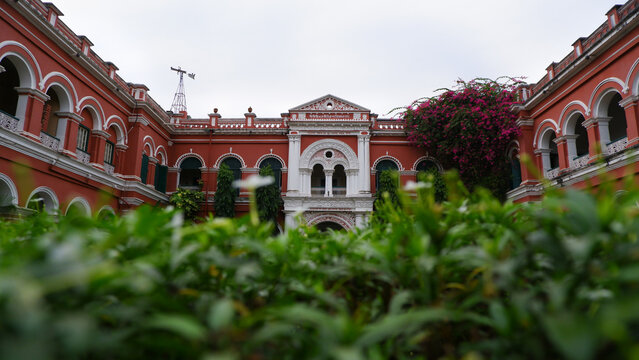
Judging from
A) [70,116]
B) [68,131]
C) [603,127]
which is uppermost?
[70,116]

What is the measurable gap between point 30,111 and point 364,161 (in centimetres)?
1001

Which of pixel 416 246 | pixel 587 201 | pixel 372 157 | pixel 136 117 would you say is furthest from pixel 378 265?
pixel 372 157

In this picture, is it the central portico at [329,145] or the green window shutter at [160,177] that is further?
the central portico at [329,145]

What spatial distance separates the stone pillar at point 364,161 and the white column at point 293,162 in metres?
2.30

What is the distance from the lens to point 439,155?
13.6 meters

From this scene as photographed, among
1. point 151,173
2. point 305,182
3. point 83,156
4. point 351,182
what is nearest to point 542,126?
point 351,182

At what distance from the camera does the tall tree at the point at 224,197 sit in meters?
12.8

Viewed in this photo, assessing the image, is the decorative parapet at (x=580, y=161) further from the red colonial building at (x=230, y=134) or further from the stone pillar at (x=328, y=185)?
the stone pillar at (x=328, y=185)

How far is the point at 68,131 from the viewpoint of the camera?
9.40 m

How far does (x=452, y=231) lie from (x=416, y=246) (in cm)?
22

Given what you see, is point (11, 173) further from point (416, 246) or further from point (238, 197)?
point (416, 246)

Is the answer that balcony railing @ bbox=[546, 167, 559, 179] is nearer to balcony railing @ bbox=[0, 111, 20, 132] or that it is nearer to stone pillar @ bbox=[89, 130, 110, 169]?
stone pillar @ bbox=[89, 130, 110, 169]

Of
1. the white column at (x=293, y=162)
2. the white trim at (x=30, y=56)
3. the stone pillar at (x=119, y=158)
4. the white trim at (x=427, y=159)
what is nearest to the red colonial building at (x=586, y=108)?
the white trim at (x=427, y=159)

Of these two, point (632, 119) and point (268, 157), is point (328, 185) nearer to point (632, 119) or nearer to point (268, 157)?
point (268, 157)
